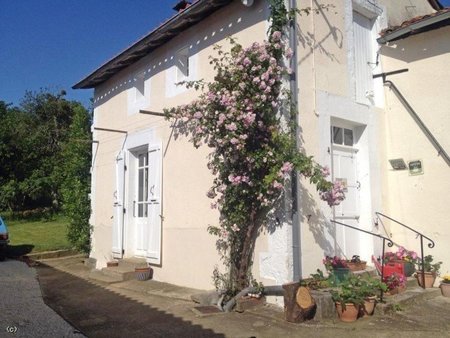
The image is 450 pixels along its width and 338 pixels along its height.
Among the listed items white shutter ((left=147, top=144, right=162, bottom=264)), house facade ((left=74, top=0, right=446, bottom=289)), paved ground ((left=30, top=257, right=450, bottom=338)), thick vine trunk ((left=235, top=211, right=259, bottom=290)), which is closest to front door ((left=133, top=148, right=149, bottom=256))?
house facade ((left=74, top=0, right=446, bottom=289))

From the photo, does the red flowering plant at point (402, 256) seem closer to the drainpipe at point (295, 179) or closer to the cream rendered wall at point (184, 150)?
the drainpipe at point (295, 179)

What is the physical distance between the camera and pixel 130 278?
843 cm

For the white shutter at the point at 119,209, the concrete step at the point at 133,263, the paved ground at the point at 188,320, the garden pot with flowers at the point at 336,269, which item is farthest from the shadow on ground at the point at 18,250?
the garden pot with flowers at the point at 336,269

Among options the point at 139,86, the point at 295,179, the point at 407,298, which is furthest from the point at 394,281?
the point at 139,86

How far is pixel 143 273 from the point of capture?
835 cm

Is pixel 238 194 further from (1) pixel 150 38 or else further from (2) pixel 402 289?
(1) pixel 150 38

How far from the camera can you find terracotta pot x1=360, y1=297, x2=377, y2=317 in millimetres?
5480

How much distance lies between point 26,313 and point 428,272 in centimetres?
611

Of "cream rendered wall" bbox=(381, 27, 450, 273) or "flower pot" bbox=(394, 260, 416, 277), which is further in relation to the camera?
"cream rendered wall" bbox=(381, 27, 450, 273)

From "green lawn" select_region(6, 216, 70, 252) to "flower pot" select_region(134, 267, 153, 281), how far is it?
606 cm

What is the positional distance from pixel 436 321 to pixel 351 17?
5067mm

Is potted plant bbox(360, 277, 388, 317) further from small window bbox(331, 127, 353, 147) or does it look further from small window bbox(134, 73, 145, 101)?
small window bbox(134, 73, 145, 101)

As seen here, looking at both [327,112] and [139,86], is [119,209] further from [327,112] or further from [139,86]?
[327,112]

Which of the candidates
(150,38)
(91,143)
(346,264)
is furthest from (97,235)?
(346,264)
